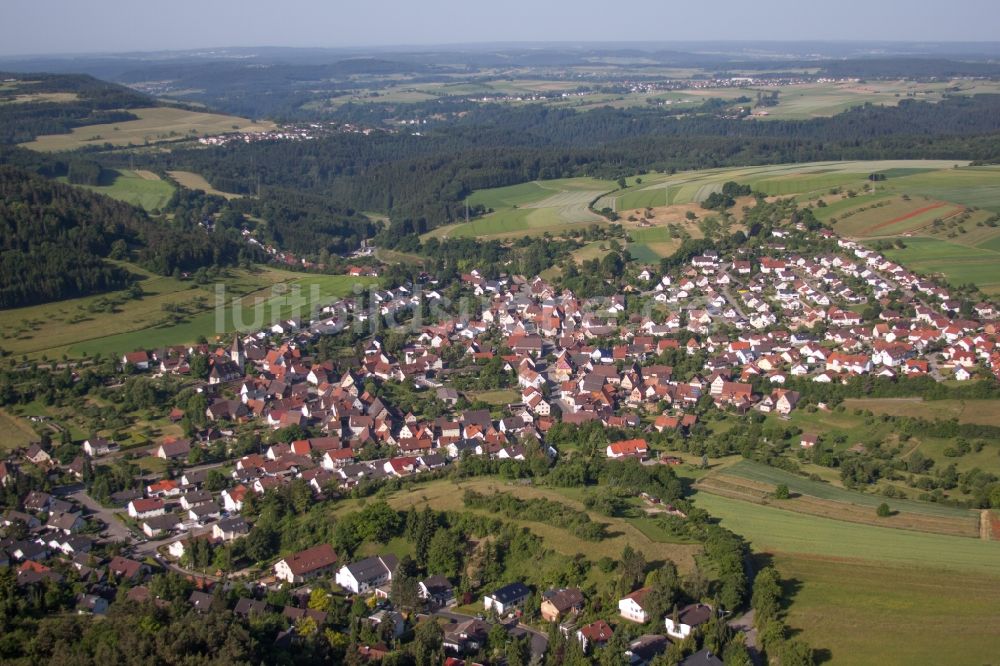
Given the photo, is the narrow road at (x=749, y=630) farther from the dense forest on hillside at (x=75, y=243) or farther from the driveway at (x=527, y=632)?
the dense forest on hillside at (x=75, y=243)

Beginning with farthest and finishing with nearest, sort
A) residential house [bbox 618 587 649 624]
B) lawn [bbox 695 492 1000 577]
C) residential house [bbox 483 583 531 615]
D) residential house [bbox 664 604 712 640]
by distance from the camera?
lawn [bbox 695 492 1000 577] → residential house [bbox 483 583 531 615] → residential house [bbox 618 587 649 624] → residential house [bbox 664 604 712 640]

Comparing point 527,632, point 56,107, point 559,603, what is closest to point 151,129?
point 56,107

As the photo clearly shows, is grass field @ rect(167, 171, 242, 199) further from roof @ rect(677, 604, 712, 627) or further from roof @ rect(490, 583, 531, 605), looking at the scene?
roof @ rect(677, 604, 712, 627)

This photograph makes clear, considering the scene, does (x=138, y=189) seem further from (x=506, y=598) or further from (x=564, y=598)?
(x=564, y=598)

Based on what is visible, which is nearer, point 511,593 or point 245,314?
point 511,593

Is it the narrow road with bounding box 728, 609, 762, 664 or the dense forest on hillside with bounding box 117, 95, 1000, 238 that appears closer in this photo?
the narrow road with bounding box 728, 609, 762, 664

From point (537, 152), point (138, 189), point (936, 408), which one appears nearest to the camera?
point (936, 408)

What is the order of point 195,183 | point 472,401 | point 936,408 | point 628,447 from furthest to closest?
1. point 195,183
2. point 472,401
3. point 936,408
4. point 628,447

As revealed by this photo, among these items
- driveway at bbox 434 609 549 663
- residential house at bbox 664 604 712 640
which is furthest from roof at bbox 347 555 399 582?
residential house at bbox 664 604 712 640
